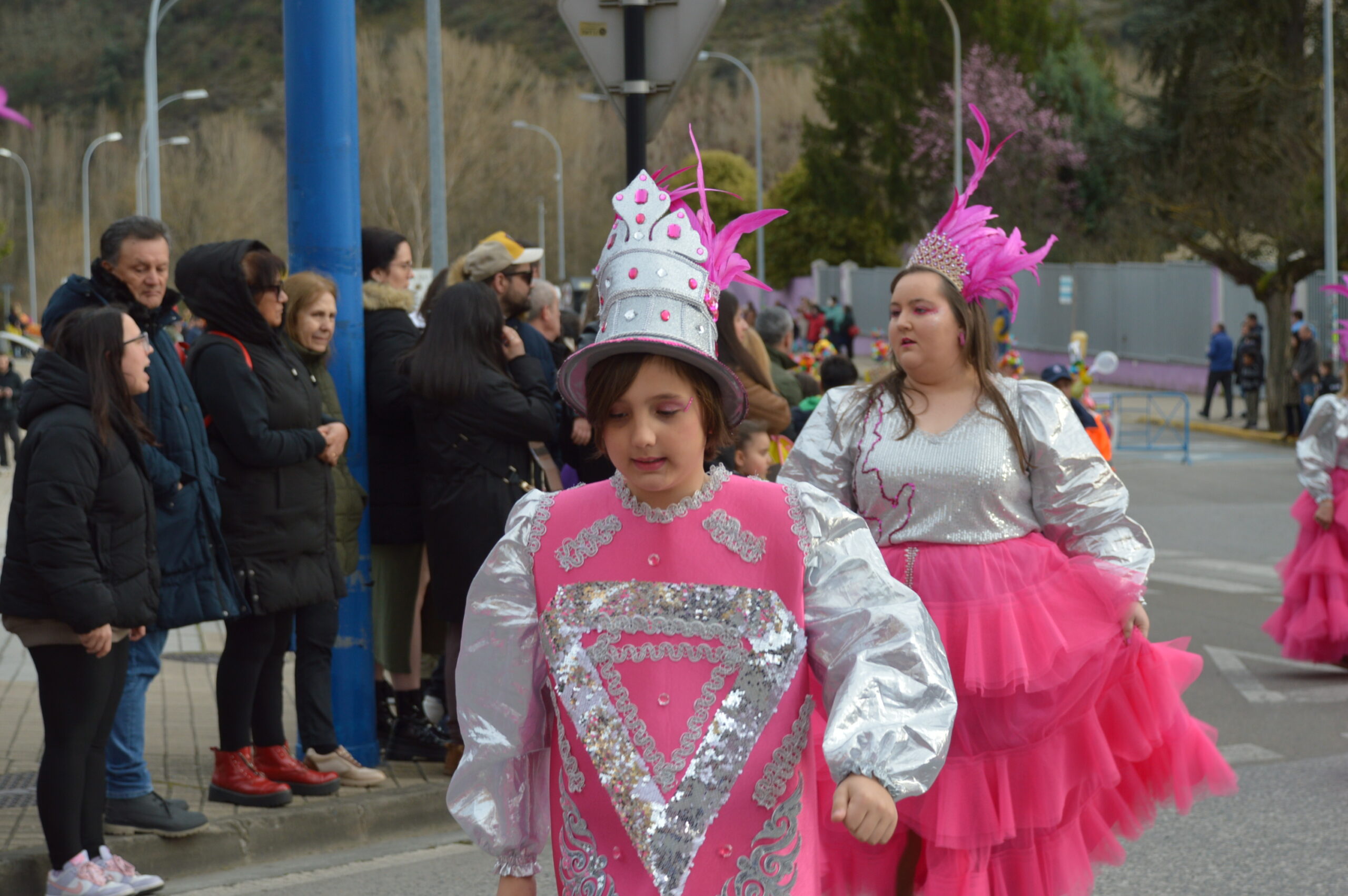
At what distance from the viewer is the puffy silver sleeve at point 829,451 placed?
14.9 ft

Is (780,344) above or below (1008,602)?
above

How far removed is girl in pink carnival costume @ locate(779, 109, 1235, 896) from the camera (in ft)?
13.5

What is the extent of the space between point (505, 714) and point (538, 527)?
33 cm

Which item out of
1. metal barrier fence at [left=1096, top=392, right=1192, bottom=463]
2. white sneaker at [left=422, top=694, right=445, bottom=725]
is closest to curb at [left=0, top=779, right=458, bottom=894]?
white sneaker at [left=422, top=694, right=445, bottom=725]

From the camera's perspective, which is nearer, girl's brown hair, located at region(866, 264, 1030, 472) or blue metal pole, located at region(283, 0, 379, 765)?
girl's brown hair, located at region(866, 264, 1030, 472)

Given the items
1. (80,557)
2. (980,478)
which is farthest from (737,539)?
(80,557)

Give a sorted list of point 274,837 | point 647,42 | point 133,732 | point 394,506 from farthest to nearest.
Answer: point 394,506 < point 647,42 < point 274,837 < point 133,732

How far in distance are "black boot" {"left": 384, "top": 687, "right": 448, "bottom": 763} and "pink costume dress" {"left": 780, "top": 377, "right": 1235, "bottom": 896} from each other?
269 centimetres

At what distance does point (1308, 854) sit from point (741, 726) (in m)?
3.54

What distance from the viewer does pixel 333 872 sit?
213 inches

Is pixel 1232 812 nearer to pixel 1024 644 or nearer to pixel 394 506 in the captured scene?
pixel 1024 644

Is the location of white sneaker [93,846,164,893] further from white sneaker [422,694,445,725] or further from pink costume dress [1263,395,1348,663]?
pink costume dress [1263,395,1348,663]

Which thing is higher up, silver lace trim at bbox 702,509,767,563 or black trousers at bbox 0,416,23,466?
silver lace trim at bbox 702,509,767,563

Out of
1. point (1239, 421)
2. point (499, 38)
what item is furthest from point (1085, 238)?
point (499, 38)
